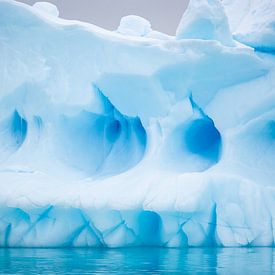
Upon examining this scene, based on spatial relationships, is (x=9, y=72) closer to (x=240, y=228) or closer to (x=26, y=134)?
(x=26, y=134)

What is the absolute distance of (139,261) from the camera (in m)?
Result: 6.96

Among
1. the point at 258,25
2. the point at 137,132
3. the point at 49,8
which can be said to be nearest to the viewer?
the point at 258,25

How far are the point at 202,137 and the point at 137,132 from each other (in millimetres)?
1253

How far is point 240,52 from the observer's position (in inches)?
386

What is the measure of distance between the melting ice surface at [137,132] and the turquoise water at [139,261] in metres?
0.53

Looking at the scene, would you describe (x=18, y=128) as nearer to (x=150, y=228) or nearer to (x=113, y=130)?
(x=113, y=130)

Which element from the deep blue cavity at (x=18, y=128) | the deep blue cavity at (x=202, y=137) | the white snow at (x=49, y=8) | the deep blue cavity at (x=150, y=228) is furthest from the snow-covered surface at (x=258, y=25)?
the deep blue cavity at (x=18, y=128)

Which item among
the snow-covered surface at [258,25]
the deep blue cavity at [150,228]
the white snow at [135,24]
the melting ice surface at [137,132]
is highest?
the white snow at [135,24]

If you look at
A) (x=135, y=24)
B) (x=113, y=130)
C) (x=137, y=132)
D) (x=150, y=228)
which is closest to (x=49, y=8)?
(x=135, y=24)

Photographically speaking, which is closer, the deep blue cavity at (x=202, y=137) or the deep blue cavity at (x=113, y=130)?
the deep blue cavity at (x=202, y=137)

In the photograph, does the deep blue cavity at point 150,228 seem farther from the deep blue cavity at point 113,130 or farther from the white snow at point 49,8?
the white snow at point 49,8

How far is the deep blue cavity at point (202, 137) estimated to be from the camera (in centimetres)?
1052

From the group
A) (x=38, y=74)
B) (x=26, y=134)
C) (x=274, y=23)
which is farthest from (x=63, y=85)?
(x=274, y=23)

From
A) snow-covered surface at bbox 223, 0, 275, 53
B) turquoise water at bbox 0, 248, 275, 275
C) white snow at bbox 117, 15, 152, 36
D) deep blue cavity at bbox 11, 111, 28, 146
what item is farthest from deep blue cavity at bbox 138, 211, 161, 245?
white snow at bbox 117, 15, 152, 36
